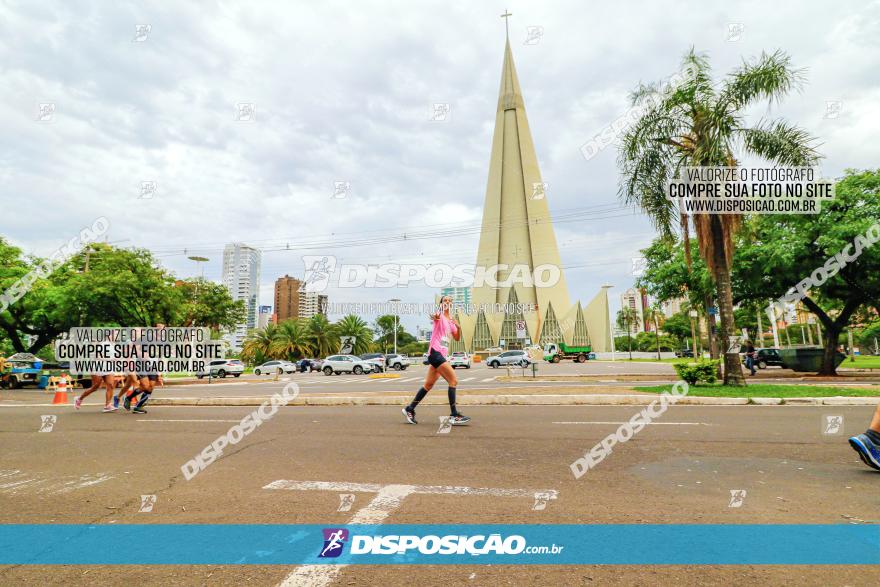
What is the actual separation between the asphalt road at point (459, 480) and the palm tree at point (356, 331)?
59294 mm

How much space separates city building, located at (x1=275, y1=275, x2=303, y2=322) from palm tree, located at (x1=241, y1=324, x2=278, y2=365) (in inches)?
1625

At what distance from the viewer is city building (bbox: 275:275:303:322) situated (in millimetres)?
105250

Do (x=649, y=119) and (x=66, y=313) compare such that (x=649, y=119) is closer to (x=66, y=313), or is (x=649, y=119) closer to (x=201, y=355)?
(x=201, y=355)

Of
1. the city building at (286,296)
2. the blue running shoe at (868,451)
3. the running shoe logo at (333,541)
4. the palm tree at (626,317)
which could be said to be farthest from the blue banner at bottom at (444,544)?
the city building at (286,296)

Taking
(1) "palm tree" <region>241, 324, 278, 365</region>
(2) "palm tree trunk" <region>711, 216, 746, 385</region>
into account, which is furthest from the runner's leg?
(1) "palm tree" <region>241, 324, 278, 365</region>

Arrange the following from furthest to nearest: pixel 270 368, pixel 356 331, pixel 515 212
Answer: pixel 515 212 < pixel 356 331 < pixel 270 368

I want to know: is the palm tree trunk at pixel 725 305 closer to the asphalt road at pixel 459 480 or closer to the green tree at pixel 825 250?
the green tree at pixel 825 250

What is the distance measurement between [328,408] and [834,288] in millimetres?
19669

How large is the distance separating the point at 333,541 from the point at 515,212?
91.5 metres

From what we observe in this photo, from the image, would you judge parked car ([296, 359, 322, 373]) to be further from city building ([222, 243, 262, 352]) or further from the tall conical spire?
the tall conical spire

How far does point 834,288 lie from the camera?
18.4 meters

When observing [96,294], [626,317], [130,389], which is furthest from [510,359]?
[626,317]

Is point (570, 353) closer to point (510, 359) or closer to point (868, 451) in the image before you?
point (510, 359)

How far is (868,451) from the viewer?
4.40 meters
